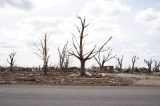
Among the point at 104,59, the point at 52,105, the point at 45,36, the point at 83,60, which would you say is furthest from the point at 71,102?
the point at 104,59

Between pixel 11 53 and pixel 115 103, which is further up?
pixel 11 53

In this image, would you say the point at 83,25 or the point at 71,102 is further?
the point at 83,25

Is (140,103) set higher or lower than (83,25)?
lower

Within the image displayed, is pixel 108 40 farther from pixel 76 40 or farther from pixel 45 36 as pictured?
pixel 45 36

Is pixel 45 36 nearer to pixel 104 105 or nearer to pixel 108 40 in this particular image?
pixel 108 40

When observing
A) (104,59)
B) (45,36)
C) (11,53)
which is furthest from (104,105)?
(11,53)

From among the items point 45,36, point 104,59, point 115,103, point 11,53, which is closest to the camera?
point 115,103

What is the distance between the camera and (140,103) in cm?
1153

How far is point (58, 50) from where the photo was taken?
216 feet

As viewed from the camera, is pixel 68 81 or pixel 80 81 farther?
pixel 80 81

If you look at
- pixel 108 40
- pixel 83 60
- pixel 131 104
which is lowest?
pixel 131 104

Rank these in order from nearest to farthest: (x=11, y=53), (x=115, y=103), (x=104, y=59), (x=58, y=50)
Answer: (x=115, y=103) < (x=58, y=50) < (x=104, y=59) < (x=11, y=53)

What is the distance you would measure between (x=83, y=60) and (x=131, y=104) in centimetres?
2585

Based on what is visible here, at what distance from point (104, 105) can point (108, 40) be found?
87.0 feet
